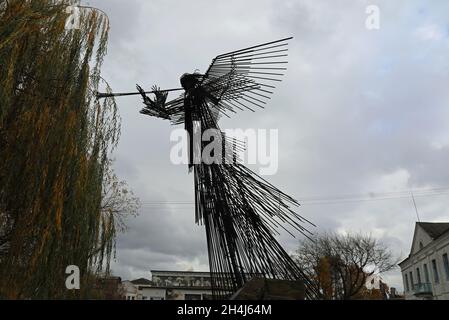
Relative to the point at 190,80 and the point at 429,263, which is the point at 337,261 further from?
the point at 190,80

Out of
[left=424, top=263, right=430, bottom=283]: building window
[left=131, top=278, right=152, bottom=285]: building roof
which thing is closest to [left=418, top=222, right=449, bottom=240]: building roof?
[left=424, top=263, right=430, bottom=283]: building window

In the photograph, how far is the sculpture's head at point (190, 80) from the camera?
4.98 meters

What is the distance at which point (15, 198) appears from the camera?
4.51 metres

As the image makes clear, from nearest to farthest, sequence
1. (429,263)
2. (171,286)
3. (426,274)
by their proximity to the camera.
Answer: (429,263) < (426,274) < (171,286)

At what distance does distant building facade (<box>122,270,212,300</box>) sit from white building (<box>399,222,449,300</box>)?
1827cm

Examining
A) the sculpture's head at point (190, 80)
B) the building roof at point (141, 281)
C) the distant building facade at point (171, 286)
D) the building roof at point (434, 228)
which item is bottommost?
the distant building facade at point (171, 286)

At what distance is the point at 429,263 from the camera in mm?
25500

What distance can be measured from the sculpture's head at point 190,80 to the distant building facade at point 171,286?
3253cm

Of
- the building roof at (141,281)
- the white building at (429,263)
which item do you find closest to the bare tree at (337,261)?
the white building at (429,263)

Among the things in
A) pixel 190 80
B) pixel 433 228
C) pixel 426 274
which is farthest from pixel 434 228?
pixel 190 80

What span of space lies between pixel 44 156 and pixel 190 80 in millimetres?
2167

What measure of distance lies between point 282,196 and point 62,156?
9.72 feet

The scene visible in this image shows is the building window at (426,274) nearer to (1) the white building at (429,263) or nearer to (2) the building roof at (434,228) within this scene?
(1) the white building at (429,263)
